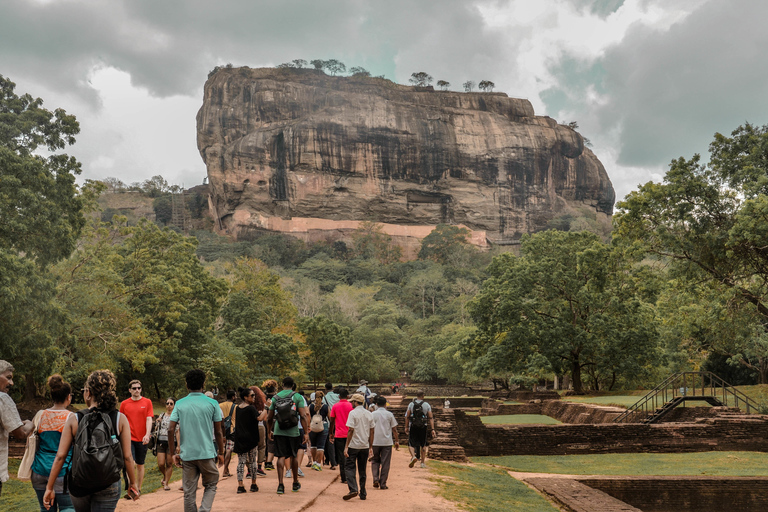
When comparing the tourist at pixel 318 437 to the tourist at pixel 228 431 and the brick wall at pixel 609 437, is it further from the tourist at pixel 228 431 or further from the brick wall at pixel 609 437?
the brick wall at pixel 609 437

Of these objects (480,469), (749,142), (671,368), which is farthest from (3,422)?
(671,368)

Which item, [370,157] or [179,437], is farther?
[370,157]

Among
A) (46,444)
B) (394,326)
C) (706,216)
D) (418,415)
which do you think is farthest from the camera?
(394,326)

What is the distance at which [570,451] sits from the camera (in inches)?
622

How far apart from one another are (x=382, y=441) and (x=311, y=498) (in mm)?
1288

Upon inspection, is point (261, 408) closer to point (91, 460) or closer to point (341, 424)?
point (341, 424)

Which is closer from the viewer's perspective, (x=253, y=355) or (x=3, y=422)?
(x=3, y=422)

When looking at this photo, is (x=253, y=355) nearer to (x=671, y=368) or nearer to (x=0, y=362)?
(x=671, y=368)

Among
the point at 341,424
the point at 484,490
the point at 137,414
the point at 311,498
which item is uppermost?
the point at 137,414

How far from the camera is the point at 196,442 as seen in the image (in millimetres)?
5766

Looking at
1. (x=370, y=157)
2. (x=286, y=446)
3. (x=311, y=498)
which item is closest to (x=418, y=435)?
(x=286, y=446)

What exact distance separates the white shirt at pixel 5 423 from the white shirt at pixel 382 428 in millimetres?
4434

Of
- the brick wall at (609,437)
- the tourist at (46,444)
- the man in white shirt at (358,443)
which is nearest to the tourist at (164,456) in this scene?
the man in white shirt at (358,443)

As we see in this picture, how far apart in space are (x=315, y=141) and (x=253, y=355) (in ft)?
207
